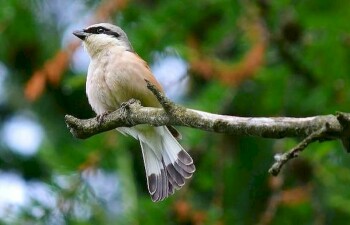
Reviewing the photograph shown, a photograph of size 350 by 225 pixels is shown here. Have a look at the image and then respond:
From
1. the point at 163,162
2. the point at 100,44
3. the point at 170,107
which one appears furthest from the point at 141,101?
the point at 170,107

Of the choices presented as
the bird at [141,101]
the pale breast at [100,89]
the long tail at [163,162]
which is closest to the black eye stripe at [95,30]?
the bird at [141,101]

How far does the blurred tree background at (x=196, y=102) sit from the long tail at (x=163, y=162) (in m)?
0.60

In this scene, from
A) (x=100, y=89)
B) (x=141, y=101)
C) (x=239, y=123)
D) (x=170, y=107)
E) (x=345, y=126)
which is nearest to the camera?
(x=345, y=126)

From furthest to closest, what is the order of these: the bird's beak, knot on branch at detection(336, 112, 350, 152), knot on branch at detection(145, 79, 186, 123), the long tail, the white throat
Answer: the bird's beak → the white throat → the long tail → knot on branch at detection(145, 79, 186, 123) → knot on branch at detection(336, 112, 350, 152)

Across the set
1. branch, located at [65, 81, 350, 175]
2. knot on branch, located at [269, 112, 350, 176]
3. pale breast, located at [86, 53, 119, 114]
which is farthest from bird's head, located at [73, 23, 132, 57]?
knot on branch, located at [269, 112, 350, 176]

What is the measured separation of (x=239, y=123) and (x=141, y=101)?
1.45 meters

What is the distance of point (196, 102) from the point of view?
587 centimetres

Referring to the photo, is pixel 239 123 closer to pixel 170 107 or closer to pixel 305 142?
pixel 305 142

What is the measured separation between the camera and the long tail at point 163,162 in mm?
4363

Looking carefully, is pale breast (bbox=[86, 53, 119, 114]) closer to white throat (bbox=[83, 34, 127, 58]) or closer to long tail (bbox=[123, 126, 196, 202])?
white throat (bbox=[83, 34, 127, 58])

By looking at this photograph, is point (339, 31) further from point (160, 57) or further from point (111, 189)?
point (111, 189)

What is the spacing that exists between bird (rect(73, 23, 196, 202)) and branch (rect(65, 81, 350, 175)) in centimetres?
51

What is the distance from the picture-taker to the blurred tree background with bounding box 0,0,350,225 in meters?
5.36

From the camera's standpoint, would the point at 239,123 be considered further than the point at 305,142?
Yes
